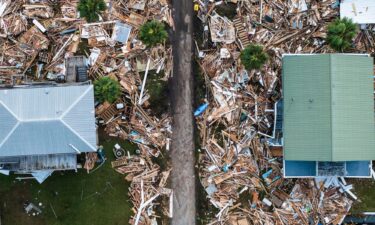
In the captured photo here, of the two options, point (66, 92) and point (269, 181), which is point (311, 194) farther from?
point (66, 92)

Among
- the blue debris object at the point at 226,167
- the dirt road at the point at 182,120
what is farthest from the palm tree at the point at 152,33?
the blue debris object at the point at 226,167

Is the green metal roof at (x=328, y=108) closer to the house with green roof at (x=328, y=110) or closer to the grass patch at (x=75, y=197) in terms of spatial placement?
the house with green roof at (x=328, y=110)

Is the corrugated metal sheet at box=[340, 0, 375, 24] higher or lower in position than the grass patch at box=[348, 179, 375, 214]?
higher

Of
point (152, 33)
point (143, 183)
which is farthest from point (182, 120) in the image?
point (152, 33)

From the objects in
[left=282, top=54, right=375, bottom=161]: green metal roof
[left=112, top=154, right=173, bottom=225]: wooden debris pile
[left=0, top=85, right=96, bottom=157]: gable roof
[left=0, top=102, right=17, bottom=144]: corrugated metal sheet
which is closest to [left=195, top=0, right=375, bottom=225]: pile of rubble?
[left=282, top=54, right=375, bottom=161]: green metal roof

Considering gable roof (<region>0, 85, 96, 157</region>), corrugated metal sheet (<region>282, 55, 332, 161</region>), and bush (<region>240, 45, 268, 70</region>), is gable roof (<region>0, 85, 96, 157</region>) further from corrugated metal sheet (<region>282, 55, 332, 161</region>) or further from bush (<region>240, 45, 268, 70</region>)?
corrugated metal sheet (<region>282, 55, 332, 161</region>)

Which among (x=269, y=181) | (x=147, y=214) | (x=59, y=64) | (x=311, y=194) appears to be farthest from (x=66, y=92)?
(x=311, y=194)

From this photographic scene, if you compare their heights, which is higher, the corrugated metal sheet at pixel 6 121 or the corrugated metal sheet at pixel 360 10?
the corrugated metal sheet at pixel 360 10
